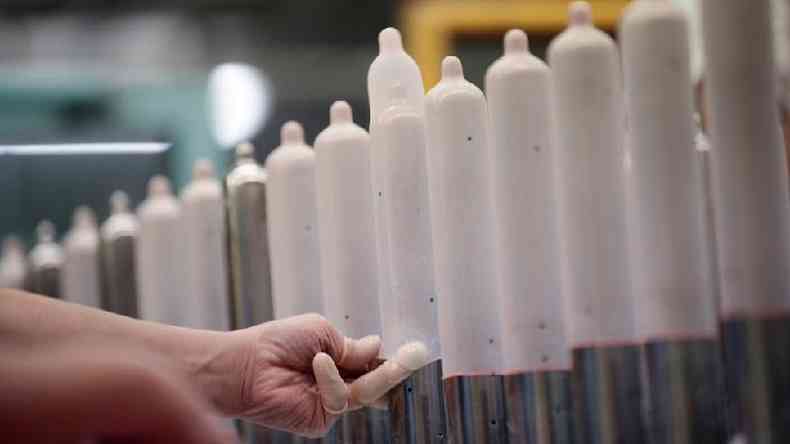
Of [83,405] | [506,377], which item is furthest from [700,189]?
[83,405]

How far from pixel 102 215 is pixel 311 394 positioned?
6.45 ft

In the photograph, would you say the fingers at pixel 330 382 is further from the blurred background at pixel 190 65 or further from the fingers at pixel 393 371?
the blurred background at pixel 190 65

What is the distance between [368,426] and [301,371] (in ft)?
0.38

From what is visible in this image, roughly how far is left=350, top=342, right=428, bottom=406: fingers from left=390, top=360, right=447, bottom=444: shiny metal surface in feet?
0.06

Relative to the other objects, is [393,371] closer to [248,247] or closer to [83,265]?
[248,247]

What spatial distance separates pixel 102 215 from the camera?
3293 millimetres

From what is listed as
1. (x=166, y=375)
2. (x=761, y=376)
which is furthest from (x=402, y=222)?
(x=166, y=375)

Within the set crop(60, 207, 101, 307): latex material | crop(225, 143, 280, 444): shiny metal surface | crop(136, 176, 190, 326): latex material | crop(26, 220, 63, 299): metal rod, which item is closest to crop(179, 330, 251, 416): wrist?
crop(225, 143, 280, 444): shiny metal surface

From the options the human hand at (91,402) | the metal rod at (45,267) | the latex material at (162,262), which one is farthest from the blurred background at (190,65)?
the human hand at (91,402)

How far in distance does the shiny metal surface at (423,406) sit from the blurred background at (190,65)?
191 cm

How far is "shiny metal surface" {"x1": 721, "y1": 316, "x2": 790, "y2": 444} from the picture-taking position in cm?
106

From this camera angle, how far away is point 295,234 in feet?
5.26

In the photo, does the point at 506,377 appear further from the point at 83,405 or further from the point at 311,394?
the point at 83,405

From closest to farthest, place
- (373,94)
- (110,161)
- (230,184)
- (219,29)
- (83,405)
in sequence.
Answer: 1. (83,405)
2. (373,94)
3. (230,184)
4. (110,161)
5. (219,29)
